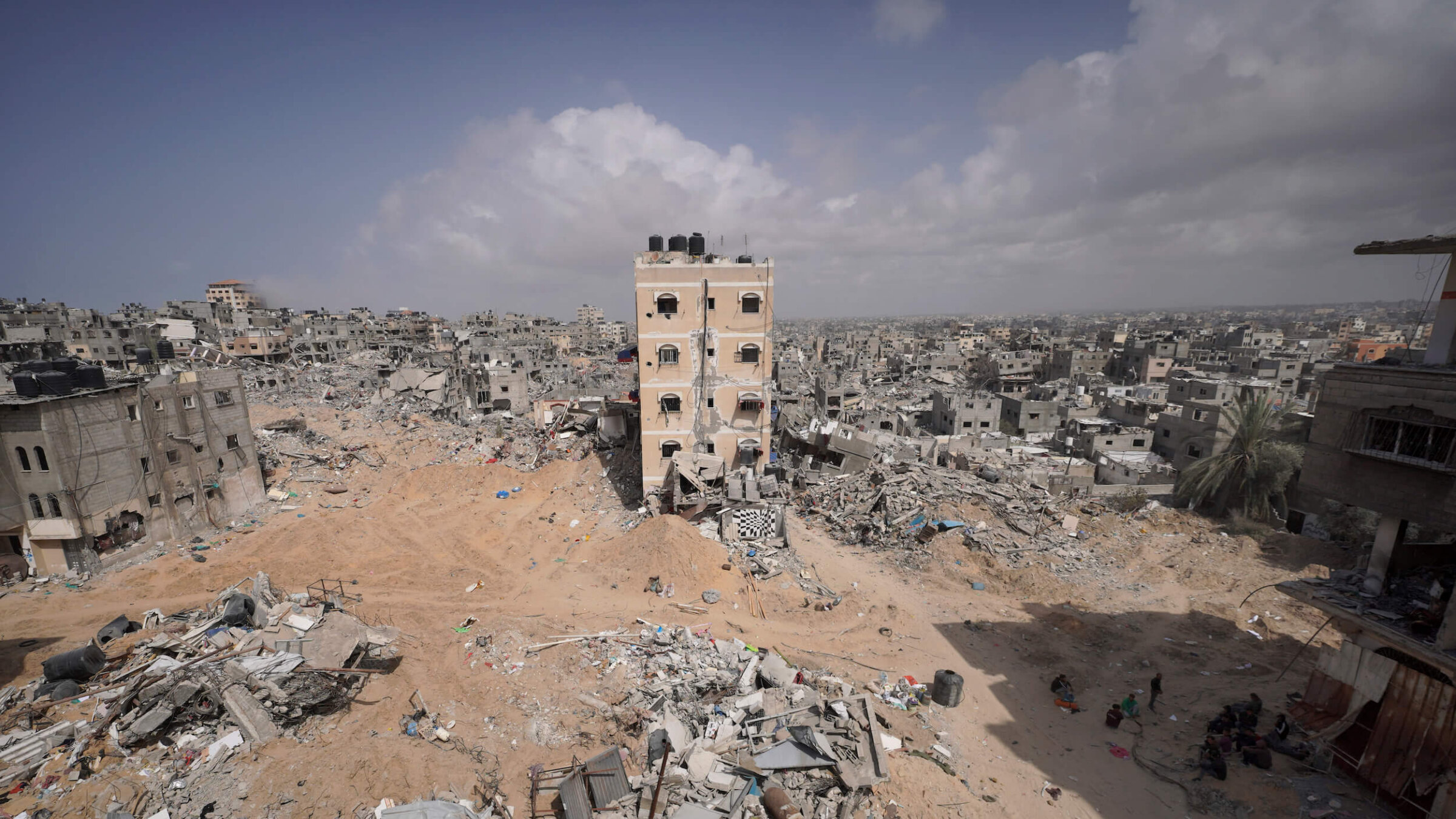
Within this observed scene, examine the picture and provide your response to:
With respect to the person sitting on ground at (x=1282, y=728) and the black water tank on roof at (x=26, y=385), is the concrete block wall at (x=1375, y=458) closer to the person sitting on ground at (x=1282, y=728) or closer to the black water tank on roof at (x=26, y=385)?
the person sitting on ground at (x=1282, y=728)

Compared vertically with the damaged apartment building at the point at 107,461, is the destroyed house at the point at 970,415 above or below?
below

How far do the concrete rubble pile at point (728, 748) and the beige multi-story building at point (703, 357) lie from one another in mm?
11418

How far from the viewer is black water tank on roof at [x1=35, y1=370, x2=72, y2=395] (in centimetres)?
1673

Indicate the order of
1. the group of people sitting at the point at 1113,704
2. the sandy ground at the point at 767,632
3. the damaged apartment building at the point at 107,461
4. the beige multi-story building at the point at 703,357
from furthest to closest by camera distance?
the beige multi-story building at the point at 703,357
the damaged apartment building at the point at 107,461
the group of people sitting at the point at 1113,704
the sandy ground at the point at 767,632

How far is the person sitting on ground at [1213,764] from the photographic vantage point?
33.5 feet

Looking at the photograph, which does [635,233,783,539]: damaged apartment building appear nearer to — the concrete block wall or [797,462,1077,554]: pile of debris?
[797,462,1077,554]: pile of debris

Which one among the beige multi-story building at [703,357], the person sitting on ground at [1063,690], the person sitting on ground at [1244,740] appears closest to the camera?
the person sitting on ground at [1244,740]

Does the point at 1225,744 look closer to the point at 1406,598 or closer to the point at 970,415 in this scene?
the point at 1406,598

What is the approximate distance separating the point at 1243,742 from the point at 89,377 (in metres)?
34.0

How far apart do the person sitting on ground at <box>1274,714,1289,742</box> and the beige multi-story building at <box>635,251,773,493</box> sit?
55.6 ft

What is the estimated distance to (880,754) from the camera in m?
10.3

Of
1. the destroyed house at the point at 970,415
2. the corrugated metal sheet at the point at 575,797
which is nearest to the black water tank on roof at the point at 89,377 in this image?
the corrugated metal sheet at the point at 575,797

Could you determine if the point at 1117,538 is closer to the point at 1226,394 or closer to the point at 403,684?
the point at 403,684

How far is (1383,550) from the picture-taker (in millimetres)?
9992
